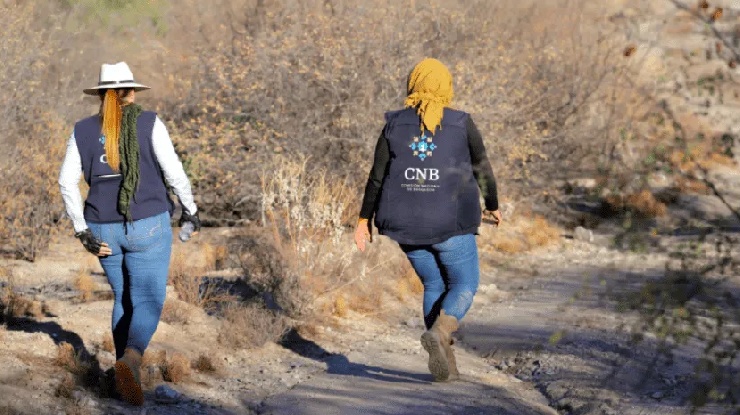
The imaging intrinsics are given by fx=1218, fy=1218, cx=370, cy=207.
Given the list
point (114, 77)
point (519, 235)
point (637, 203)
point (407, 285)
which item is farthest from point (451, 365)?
point (519, 235)

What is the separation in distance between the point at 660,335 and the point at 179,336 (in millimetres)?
5258

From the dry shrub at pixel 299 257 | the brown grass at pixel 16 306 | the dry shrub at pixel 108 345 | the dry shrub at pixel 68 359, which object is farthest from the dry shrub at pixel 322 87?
the dry shrub at pixel 68 359

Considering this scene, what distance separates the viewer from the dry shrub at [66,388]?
22.0ft

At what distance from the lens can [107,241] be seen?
6.84 meters

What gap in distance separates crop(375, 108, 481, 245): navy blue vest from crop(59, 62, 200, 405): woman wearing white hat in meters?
1.30

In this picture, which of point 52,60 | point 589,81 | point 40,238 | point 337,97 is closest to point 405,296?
point 337,97

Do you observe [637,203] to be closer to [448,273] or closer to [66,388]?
[448,273]

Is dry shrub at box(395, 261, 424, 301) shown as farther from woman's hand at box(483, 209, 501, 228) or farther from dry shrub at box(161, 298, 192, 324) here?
woman's hand at box(483, 209, 501, 228)

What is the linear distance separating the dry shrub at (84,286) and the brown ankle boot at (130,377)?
3589 mm

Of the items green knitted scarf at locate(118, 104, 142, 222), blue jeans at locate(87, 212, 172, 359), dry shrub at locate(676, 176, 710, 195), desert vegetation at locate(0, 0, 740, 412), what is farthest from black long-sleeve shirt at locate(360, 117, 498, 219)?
dry shrub at locate(676, 176, 710, 195)

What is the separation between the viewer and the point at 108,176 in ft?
22.4

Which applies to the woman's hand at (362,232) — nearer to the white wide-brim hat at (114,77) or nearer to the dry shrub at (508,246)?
the white wide-brim hat at (114,77)

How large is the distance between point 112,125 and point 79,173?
1.18 feet

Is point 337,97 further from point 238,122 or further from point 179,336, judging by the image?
point 179,336
